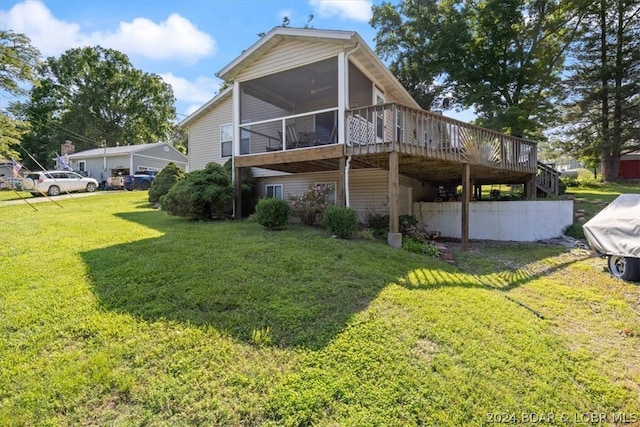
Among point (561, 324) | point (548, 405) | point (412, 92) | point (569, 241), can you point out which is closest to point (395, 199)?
point (561, 324)

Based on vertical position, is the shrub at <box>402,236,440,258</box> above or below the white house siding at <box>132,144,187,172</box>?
below

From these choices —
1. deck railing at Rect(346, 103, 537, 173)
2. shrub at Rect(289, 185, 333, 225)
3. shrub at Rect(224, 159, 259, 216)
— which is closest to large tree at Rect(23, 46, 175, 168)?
shrub at Rect(224, 159, 259, 216)

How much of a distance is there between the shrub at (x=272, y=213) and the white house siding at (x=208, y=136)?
7098 millimetres

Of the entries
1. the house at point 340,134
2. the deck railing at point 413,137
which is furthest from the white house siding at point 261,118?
the deck railing at point 413,137

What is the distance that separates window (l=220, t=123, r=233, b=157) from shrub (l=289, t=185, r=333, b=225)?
19.8 feet

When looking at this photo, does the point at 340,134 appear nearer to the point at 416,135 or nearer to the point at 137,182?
the point at 416,135

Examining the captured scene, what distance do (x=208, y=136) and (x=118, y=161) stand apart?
18928 mm

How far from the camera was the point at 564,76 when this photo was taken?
72.6ft

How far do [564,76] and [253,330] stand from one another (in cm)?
2672

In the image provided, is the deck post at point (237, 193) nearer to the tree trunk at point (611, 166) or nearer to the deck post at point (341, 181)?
the deck post at point (341, 181)

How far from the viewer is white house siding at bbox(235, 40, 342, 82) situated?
9.30 metres

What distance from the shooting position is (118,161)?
98.6ft

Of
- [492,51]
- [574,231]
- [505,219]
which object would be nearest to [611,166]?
[492,51]

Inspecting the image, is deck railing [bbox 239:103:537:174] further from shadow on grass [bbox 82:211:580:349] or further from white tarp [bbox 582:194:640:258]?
white tarp [bbox 582:194:640:258]
